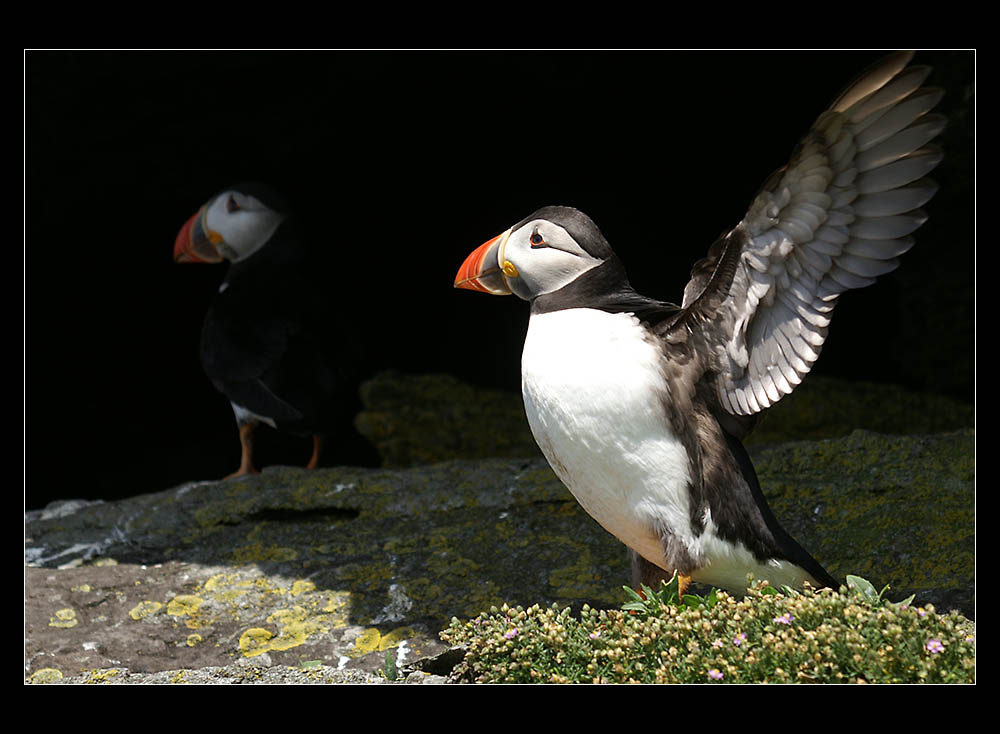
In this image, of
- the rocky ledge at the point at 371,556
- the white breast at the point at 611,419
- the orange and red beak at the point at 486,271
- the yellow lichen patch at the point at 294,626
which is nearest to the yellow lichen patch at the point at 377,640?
the rocky ledge at the point at 371,556

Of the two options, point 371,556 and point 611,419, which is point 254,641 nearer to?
point 371,556

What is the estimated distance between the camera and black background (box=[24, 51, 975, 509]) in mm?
7289

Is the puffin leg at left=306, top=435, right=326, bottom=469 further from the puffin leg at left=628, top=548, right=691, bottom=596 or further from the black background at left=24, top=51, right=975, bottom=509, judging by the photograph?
the puffin leg at left=628, top=548, right=691, bottom=596

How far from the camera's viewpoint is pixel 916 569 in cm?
459

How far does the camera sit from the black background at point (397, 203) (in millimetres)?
7289

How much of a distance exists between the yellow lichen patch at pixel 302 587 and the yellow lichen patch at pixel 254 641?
354mm

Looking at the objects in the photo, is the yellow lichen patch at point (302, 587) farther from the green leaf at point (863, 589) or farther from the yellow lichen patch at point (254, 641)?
the green leaf at point (863, 589)

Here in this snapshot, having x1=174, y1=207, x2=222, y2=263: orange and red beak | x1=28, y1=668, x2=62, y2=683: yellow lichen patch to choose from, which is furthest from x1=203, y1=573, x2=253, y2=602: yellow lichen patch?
x1=174, y1=207, x2=222, y2=263: orange and red beak

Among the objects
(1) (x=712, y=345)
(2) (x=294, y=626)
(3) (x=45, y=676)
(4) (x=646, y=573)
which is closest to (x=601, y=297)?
(1) (x=712, y=345)

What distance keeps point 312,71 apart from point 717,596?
4.67 metres

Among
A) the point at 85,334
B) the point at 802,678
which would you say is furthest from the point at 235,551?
the point at 85,334

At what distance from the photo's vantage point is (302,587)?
500 cm

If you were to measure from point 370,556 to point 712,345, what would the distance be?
6.79 ft

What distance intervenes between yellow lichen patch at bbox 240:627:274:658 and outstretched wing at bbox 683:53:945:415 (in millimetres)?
2042
